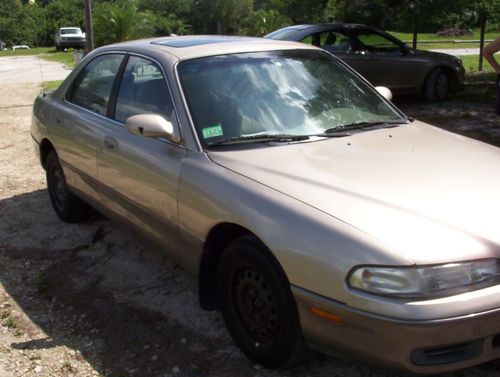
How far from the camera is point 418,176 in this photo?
10.3 ft

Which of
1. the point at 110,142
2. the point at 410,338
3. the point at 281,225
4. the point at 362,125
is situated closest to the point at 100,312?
the point at 110,142

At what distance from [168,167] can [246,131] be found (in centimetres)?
50

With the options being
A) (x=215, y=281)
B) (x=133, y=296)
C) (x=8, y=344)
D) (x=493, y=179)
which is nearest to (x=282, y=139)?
(x=215, y=281)

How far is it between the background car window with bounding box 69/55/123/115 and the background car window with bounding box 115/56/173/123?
0.21 metres

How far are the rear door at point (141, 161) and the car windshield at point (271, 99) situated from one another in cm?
20

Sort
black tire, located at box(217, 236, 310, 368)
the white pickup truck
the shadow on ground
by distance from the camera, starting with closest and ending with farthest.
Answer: black tire, located at box(217, 236, 310, 368) < the shadow on ground < the white pickup truck

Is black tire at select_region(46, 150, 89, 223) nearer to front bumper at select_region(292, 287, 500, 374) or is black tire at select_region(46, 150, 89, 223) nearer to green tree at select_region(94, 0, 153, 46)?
front bumper at select_region(292, 287, 500, 374)

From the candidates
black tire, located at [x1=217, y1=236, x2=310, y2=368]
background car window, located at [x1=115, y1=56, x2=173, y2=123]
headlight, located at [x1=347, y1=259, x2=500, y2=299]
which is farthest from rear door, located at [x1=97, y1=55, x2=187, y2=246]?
headlight, located at [x1=347, y1=259, x2=500, y2=299]

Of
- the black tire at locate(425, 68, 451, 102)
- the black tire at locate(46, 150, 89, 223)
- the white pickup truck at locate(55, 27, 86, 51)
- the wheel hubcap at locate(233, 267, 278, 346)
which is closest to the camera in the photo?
the wheel hubcap at locate(233, 267, 278, 346)

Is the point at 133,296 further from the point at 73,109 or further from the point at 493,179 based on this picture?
the point at 493,179

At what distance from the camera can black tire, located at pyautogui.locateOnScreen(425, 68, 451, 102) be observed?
1146 centimetres

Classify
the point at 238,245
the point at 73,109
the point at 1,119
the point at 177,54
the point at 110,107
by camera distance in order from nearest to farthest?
the point at 238,245, the point at 177,54, the point at 110,107, the point at 73,109, the point at 1,119

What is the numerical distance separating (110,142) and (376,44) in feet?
26.5

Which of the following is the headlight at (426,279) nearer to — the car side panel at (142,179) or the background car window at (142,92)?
the car side panel at (142,179)
